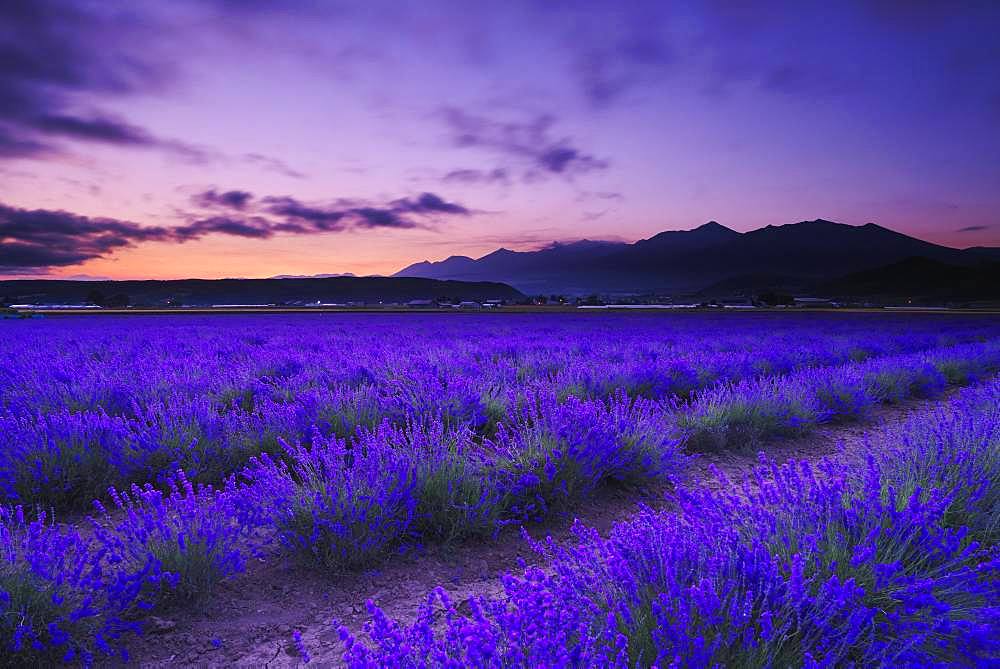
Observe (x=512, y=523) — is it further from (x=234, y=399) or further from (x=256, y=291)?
(x=256, y=291)

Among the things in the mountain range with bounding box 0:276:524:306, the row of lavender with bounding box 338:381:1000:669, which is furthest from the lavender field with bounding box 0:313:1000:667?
the mountain range with bounding box 0:276:524:306

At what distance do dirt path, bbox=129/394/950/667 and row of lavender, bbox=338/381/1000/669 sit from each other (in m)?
0.24

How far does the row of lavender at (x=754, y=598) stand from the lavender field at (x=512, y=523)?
0.01 metres

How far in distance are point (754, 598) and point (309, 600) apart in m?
2.00

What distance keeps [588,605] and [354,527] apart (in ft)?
4.91

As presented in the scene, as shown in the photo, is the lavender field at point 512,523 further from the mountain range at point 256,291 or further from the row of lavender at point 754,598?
the mountain range at point 256,291

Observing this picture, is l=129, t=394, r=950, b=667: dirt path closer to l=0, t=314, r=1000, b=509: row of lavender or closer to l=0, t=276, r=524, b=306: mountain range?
l=0, t=314, r=1000, b=509: row of lavender

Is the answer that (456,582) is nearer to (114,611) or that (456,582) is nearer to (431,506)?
(431,506)

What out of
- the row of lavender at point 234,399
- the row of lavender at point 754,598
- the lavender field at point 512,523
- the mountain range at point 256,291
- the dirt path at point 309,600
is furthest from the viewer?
the mountain range at point 256,291

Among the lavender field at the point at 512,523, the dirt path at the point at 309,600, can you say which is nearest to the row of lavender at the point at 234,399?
the lavender field at the point at 512,523

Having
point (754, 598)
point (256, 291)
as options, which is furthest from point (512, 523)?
point (256, 291)

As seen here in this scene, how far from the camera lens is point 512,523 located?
11.0 feet

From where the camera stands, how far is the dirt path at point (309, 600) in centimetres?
212

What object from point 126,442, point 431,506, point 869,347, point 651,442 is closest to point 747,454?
point 651,442
